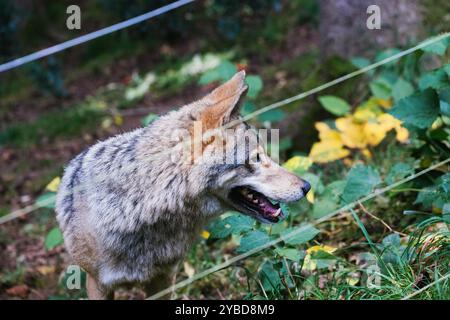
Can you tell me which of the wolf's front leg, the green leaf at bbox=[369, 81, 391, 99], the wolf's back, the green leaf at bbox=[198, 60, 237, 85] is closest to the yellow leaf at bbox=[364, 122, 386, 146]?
the green leaf at bbox=[369, 81, 391, 99]

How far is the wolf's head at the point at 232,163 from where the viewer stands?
3426mm

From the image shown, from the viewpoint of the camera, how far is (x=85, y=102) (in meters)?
9.84

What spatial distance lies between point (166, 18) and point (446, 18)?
5.23 metres

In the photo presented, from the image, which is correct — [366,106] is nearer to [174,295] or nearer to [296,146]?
Result: [296,146]

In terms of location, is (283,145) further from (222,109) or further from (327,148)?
(222,109)

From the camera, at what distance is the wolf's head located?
135 inches

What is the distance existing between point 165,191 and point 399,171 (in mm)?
1886

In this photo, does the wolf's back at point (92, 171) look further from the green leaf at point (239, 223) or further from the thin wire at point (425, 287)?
the thin wire at point (425, 287)

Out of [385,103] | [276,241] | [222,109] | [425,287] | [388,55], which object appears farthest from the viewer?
[385,103]

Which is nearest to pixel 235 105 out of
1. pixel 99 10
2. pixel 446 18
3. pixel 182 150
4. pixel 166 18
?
pixel 182 150

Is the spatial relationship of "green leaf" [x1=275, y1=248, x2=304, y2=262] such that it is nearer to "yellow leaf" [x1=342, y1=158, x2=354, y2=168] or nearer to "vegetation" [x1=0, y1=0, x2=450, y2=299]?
"vegetation" [x1=0, y1=0, x2=450, y2=299]

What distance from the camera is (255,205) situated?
12.1 ft

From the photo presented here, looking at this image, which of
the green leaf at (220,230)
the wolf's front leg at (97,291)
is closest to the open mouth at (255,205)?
the green leaf at (220,230)

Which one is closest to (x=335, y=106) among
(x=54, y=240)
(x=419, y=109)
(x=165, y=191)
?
(x=419, y=109)
